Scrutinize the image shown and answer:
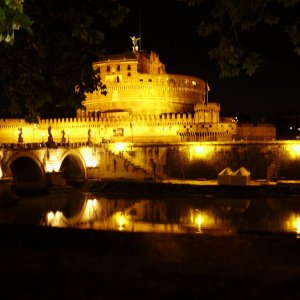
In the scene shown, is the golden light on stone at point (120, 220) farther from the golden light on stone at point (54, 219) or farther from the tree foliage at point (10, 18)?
the tree foliage at point (10, 18)

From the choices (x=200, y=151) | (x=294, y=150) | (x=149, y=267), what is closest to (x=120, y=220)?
(x=149, y=267)

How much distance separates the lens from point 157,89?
51406mm

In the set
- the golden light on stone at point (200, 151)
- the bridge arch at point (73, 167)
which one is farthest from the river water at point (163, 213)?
the golden light on stone at point (200, 151)

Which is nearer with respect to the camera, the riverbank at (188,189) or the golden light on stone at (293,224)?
the golden light on stone at (293,224)

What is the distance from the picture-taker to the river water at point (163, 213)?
19.0m

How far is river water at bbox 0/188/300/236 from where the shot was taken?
62.3 ft

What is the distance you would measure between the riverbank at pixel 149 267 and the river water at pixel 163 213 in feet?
10.3

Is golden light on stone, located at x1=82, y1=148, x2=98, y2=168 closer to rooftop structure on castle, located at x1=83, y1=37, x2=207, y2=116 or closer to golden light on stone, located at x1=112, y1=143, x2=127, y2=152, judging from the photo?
golden light on stone, located at x1=112, y1=143, x2=127, y2=152

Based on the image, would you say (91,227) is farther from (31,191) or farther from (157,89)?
(157,89)

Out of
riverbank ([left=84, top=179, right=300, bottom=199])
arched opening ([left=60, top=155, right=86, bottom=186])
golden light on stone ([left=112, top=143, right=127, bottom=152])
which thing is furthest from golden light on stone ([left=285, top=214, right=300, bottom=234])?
golden light on stone ([left=112, top=143, right=127, bottom=152])

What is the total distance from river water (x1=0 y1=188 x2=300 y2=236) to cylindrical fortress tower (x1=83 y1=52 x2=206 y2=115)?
2061 centimetres

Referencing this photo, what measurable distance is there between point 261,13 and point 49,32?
3.61 metres

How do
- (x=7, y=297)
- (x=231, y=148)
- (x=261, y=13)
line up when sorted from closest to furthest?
(x=261, y=13)
(x=7, y=297)
(x=231, y=148)

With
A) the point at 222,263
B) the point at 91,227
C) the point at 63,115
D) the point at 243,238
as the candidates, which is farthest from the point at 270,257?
the point at 63,115
